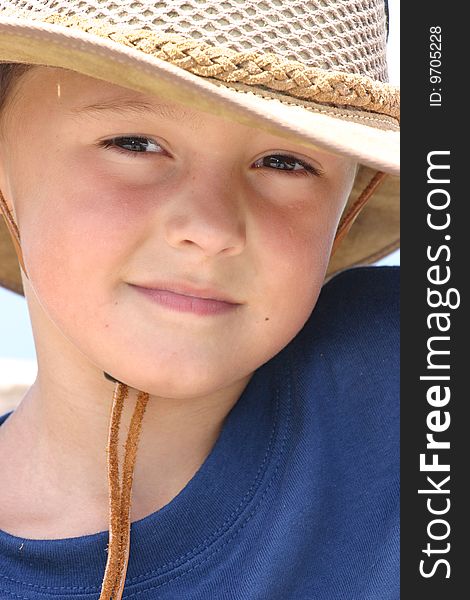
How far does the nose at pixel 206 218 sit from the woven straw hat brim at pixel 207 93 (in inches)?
6.4

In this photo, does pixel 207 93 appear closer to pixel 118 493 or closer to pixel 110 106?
pixel 110 106

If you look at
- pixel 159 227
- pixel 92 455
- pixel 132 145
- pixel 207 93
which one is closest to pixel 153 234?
pixel 159 227

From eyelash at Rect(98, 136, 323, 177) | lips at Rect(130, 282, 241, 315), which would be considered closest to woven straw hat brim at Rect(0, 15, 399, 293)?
eyelash at Rect(98, 136, 323, 177)

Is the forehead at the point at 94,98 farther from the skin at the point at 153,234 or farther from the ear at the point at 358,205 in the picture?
the ear at the point at 358,205

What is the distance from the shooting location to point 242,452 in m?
1.40

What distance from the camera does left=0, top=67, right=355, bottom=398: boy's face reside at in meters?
1.15

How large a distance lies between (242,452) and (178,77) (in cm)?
63

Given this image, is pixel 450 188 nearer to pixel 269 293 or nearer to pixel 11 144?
pixel 269 293

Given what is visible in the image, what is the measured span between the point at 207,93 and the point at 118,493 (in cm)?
57

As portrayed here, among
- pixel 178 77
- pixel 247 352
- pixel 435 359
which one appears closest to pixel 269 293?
pixel 247 352

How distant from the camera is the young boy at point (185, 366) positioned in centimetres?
116

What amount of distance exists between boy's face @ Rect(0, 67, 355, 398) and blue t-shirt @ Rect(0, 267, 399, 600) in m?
0.18

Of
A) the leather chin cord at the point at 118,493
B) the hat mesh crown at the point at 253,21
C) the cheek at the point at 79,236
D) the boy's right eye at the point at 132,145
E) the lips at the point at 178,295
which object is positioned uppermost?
the hat mesh crown at the point at 253,21

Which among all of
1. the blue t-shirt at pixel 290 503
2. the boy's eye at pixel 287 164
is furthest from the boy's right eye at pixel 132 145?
the blue t-shirt at pixel 290 503
